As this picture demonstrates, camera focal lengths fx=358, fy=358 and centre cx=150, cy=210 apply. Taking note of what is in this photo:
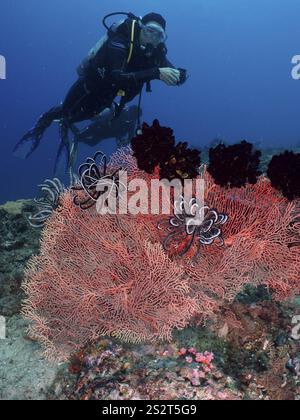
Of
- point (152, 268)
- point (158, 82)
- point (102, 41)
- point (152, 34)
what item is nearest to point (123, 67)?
point (152, 34)

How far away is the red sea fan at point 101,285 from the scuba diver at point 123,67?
4.36m

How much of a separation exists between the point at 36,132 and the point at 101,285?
9.13m

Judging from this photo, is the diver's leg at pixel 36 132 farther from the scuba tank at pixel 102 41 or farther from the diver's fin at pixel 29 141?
the scuba tank at pixel 102 41

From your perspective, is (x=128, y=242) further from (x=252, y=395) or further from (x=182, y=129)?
(x=182, y=129)

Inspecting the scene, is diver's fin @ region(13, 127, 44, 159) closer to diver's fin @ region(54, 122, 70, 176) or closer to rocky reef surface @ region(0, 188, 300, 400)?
diver's fin @ region(54, 122, 70, 176)

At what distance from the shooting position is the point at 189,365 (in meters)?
3.38

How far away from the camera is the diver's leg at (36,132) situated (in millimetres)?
11242

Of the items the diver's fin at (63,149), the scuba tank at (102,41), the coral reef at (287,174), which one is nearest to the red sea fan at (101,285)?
the coral reef at (287,174)

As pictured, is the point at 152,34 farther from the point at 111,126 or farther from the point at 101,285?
the point at 101,285

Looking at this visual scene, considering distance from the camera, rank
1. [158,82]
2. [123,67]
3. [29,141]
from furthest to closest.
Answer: [158,82]
[29,141]
[123,67]

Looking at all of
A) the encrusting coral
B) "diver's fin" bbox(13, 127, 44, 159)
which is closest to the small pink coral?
the encrusting coral

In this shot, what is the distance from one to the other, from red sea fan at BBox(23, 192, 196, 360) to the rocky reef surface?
0.22 meters

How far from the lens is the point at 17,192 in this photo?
48.8 meters
